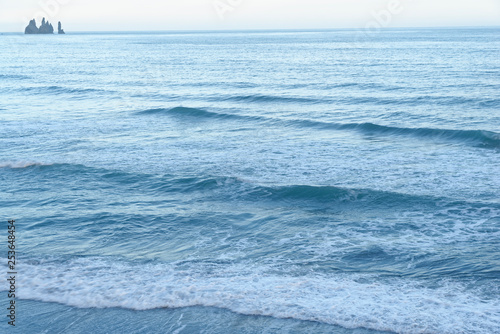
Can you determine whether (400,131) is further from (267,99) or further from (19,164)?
(19,164)

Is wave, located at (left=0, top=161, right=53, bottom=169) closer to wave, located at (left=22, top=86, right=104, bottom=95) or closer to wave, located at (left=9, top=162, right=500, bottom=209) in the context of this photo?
wave, located at (left=9, top=162, right=500, bottom=209)

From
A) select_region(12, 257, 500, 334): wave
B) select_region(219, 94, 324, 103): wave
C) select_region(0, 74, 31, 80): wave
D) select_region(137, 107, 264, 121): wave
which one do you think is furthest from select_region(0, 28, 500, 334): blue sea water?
select_region(0, 74, 31, 80): wave

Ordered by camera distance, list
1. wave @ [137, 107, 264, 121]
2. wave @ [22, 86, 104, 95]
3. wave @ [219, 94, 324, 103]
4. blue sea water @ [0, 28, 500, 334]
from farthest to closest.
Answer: wave @ [22, 86, 104, 95] → wave @ [219, 94, 324, 103] → wave @ [137, 107, 264, 121] → blue sea water @ [0, 28, 500, 334]

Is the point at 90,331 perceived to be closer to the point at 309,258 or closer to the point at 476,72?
the point at 309,258

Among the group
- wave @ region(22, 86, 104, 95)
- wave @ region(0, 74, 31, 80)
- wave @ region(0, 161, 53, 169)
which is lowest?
wave @ region(0, 161, 53, 169)

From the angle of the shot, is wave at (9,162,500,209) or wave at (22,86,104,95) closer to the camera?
wave at (9,162,500,209)

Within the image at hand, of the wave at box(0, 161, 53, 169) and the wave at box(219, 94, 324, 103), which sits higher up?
the wave at box(219, 94, 324, 103)

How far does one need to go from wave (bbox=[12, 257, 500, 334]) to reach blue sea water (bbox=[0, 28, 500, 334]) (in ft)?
0.11

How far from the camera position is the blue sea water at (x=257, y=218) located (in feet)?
26.7

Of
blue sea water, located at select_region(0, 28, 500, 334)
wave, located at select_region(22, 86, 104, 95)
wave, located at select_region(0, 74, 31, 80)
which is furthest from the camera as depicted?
wave, located at select_region(0, 74, 31, 80)

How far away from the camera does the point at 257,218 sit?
12.4 meters

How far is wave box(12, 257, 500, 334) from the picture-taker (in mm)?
7766

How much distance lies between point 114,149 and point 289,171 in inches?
→ 277

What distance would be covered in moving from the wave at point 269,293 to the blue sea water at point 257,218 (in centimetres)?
3
